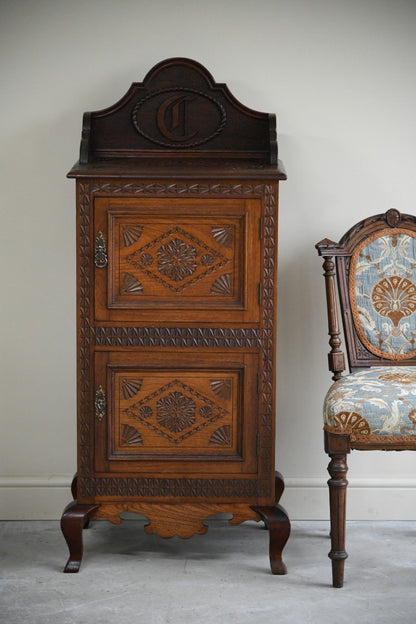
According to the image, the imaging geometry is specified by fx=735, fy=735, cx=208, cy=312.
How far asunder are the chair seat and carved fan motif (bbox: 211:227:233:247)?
1.91ft

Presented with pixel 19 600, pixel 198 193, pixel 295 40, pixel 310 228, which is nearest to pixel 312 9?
pixel 295 40

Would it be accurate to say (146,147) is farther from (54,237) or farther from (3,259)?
(3,259)

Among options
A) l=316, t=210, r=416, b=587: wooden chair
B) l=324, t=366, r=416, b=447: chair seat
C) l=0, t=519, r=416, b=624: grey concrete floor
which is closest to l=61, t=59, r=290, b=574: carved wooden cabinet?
l=0, t=519, r=416, b=624: grey concrete floor

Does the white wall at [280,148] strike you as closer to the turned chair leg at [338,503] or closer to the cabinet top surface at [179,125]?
the cabinet top surface at [179,125]

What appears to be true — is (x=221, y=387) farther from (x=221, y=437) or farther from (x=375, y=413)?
(x=375, y=413)

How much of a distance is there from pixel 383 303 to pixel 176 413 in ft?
2.74

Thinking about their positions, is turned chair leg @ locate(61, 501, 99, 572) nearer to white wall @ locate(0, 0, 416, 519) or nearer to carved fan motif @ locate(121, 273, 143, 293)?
white wall @ locate(0, 0, 416, 519)

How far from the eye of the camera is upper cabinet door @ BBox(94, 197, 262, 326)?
230 centimetres

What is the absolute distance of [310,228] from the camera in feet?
9.32

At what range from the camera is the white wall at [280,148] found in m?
2.76

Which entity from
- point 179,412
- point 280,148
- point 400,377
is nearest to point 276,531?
point 179,412

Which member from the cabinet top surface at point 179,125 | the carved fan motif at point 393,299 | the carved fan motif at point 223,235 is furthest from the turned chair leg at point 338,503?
the cabinet top surface at point 179,125

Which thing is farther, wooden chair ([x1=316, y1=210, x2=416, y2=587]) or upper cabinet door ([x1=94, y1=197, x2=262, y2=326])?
wooden chair ([x1=316, y1=210, x2=416, y2=587])

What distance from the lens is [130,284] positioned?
2332 mm
